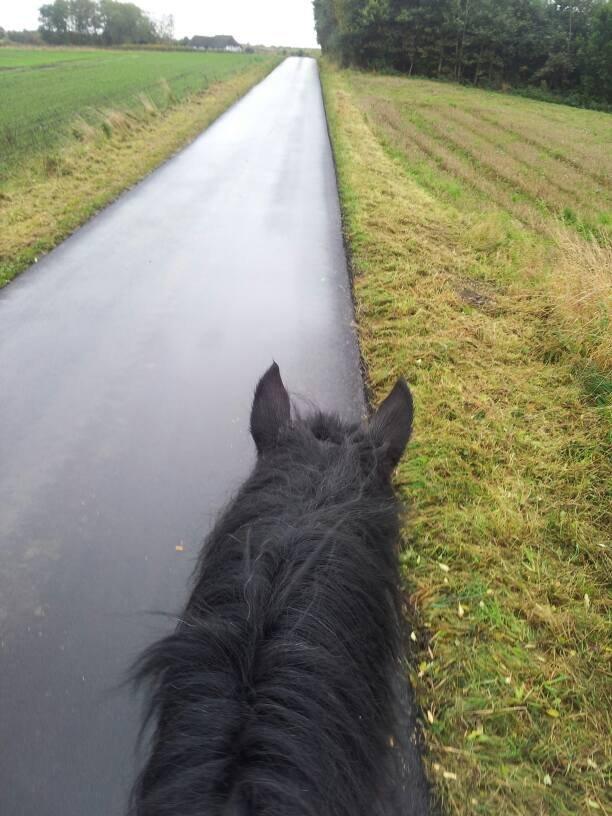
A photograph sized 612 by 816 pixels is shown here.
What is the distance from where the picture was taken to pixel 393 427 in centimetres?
225

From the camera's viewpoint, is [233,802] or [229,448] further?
[229,448]

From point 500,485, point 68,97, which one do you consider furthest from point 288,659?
point 68,97

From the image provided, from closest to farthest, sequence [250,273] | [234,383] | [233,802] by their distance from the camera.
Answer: [233,802] < [234,383] < [250,273]

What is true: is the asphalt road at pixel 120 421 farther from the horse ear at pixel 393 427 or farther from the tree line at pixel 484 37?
the tree line at pixel 484 37

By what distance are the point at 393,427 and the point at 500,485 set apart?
73.6 inches

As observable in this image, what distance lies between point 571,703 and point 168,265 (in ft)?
21.9

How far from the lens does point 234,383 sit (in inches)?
189

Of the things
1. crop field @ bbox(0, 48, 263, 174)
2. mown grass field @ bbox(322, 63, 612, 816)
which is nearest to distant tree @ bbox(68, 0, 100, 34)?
crop field @ bbox(0, 48, 263, 174)

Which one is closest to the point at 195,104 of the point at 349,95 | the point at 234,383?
the point at 349,95

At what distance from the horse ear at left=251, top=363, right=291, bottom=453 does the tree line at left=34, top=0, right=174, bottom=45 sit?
105343 millimetres

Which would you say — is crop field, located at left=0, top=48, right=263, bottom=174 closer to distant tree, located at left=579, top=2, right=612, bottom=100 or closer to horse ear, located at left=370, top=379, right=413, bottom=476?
horse ear, located at left=370, top=379, right=413, bottom=476

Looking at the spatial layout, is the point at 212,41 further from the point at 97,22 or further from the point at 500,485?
the point at 500,485

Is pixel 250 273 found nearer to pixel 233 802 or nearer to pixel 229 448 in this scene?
pixel 229 448

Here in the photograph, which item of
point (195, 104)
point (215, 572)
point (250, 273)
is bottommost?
point (250, 273)
